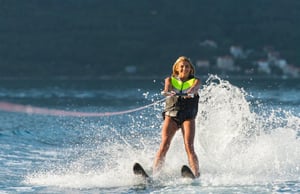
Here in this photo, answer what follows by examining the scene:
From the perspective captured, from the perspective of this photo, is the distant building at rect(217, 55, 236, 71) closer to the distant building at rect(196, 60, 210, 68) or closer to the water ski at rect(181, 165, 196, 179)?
the distant building at rect(196, 60, 210, 68)

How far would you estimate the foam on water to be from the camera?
1206 centimetres

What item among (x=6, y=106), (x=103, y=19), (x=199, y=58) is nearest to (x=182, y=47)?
(x=199, y=58)

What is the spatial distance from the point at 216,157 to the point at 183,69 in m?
2.01

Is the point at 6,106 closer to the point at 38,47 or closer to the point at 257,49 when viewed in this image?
the point at 38,47

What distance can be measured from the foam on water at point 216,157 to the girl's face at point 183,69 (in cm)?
139

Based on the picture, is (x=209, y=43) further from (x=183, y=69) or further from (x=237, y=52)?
(x=183, y=69)

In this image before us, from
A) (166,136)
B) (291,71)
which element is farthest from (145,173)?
(291,71)

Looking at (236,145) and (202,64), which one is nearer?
(236,145)

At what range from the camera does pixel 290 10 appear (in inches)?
4843

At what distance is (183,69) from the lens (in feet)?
39.0

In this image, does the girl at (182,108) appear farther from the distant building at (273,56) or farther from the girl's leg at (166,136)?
the distant building at (273,56)

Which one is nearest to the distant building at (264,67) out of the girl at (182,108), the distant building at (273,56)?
the distant building at (273,56)

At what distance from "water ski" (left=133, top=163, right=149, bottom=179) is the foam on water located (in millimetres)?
129

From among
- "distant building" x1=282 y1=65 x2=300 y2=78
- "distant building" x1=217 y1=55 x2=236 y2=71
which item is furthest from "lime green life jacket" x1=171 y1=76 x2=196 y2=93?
"distant building" x1=217 y1=55 x2=236 y2=71
